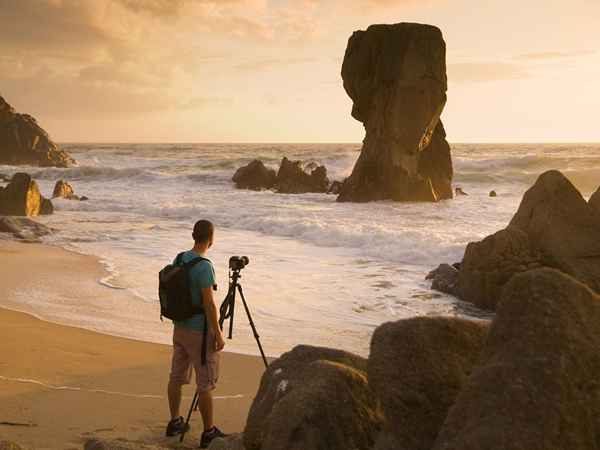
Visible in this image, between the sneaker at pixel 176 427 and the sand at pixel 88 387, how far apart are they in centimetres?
7

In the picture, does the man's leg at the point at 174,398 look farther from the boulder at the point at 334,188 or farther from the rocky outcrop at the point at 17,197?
the boulder at the point at 334,188

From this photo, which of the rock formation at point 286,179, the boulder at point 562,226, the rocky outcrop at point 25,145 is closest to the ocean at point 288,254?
the boulder at point 562,226

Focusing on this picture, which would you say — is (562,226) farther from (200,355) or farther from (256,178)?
(256,178)

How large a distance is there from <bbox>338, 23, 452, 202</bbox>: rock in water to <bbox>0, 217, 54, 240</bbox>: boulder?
16.5 meters

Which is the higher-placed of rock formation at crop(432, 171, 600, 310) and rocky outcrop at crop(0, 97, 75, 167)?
rocky outcrop at crop(0, 97, 75, 167)

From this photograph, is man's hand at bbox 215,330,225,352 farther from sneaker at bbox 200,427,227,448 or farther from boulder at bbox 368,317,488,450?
boulder at bbox 368,317,488,450

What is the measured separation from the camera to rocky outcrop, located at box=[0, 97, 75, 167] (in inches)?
2707

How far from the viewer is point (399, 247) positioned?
1589cm

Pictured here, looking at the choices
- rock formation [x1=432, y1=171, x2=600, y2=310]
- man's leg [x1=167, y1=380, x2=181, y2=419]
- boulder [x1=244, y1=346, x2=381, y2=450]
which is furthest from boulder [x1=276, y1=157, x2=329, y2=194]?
boulder [x1=244, y1=346, x2=381, y2=450]

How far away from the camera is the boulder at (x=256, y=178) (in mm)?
40562

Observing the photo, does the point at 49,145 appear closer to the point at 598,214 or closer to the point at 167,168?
the point at 167,168

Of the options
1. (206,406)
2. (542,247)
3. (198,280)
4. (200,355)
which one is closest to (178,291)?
(198,280)

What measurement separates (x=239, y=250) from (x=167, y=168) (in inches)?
1854

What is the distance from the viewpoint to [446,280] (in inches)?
453
